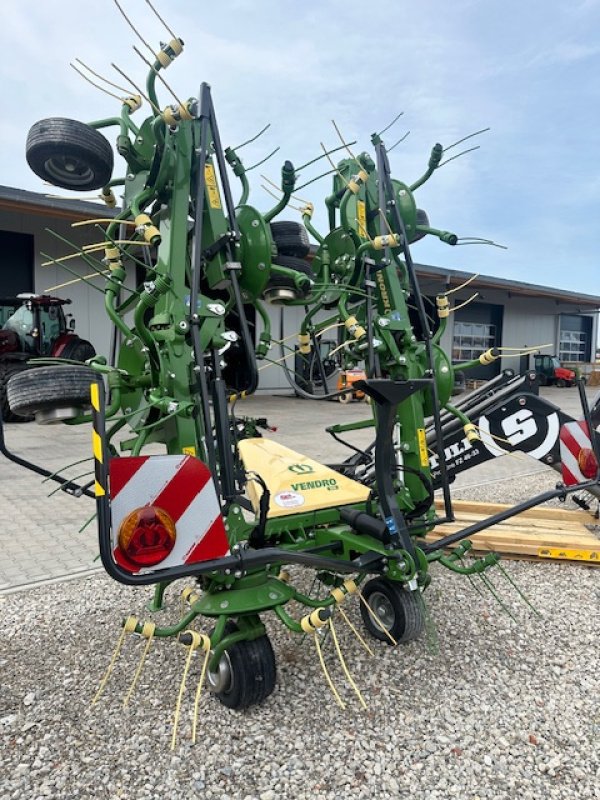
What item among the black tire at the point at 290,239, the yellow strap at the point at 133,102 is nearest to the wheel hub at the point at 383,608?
the black tire at the point at 290,239

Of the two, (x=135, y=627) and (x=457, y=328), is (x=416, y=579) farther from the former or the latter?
(x=457, y=328)

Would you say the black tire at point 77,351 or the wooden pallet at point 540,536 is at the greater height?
the black tire at point 77,351

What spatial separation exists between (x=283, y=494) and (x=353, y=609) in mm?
779

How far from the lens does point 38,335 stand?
37.2 ft

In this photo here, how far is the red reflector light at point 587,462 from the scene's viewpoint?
3570 mm

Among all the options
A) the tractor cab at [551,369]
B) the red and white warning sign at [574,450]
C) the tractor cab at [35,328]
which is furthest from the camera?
the tractor cab at [551,369]

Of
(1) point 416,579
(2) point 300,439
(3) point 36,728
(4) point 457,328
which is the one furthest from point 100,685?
(4) point 457,328

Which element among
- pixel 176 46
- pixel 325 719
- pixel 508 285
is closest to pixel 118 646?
pixel 325 719

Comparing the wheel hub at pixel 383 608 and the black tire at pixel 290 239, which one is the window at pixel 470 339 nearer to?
the black tire at pixel 290 239

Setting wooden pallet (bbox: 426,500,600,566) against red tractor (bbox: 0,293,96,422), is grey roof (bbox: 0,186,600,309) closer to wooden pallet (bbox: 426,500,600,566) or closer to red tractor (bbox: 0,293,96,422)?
red tractor (bbox: 0,293,96,422)

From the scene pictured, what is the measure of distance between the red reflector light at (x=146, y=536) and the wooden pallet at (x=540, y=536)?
254 cm

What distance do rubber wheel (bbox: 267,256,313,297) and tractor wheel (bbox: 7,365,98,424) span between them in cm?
106

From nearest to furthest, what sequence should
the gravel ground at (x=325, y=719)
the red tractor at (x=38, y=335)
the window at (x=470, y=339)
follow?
the gravel ground at (x=325, y=719) < the red tractor at (x=38, y=335) < the window at (x=470, y=339)

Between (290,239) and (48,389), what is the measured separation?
64.0 inches
